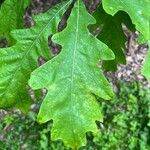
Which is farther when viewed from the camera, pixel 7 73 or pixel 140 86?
pixel 140 86

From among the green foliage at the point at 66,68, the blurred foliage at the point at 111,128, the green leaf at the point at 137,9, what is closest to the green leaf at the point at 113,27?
the green foliage at the point at 66,68

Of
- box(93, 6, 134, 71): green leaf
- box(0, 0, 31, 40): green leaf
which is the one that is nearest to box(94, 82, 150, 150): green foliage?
box(93, 6, 134, 71): green leaf

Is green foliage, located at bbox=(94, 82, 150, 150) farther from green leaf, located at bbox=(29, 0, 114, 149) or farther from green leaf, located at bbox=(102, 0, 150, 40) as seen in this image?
green leaf, located at bbox=(102, 0, 150, 40)

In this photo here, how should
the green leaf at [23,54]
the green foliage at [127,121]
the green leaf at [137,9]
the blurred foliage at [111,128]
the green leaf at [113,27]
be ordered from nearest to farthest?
the green leaf at [137,9] < the green leaf at [23,54] < the green leaf at [113,27] < the blurred foliage at [111,128] < the green foliage at [127,121]

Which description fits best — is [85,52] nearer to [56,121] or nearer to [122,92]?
[56,121]

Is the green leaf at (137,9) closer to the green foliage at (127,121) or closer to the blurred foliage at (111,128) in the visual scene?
the blurred foliage at (111,128)

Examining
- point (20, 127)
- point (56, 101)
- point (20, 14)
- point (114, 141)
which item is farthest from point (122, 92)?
point (56, 101)
